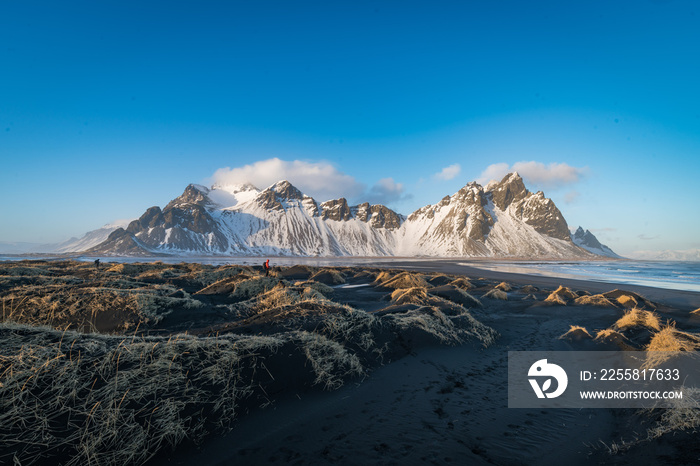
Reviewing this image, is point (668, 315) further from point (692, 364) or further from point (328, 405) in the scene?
point (328, 405)

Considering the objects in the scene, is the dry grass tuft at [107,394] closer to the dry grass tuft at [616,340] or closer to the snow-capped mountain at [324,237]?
the dry grass tuft at [616,340]

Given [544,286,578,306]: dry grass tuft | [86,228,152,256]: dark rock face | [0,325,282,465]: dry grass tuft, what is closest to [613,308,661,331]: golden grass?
[544,286,578,306]: dry grass tuft

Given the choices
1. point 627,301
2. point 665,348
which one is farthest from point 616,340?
point 627,301

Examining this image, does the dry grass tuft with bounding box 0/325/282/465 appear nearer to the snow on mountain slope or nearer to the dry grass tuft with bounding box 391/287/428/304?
the dry grass tuft with bounding box 391/287/428/304

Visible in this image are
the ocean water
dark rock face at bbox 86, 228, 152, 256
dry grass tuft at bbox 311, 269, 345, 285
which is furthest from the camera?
dark rock face at bbox 86, 228, 152, 256

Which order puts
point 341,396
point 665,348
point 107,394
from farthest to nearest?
point 665,348 < point 341,396 < point 107,394

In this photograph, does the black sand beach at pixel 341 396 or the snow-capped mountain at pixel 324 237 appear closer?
the black sand beach at pixel 341 396

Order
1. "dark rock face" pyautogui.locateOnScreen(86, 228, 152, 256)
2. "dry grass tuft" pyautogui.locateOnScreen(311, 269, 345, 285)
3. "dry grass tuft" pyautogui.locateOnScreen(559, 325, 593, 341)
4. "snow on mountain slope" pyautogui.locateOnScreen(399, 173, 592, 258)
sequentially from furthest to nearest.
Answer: "snow on mountain slope" pyautogui.locateOnScreen(399, 173, 592, 258) → "dark rock face" pyautogui.locateOnScreen(86, 228, 152, 256) → "dry grass tuft" pyautogui.locateOnScreen(311, 269, 345, 285) → "dry grass tuft" pyautogui.locateOnScreen(559, 325, 593, 341)

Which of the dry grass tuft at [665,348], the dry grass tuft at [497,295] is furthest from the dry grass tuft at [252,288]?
the dry grass tuft at [665,348]

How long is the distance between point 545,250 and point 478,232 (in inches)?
1509

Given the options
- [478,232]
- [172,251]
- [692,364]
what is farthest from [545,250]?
[172,251]

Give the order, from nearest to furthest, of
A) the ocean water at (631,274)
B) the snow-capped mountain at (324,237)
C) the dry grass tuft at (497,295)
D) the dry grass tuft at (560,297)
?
the dry grass tuft at (560,297)
the dry grass tuft at (497,295)
the ocean water at (631,274)
the snow-capped mountain at (324,237)

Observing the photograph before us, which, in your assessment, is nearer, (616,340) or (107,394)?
(107,394)

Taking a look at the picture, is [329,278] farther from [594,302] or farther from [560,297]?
[594,302]
